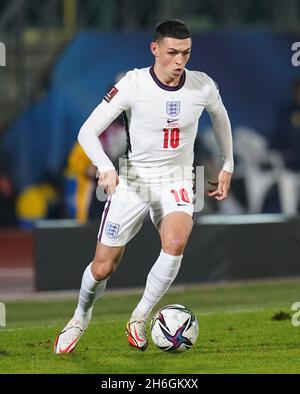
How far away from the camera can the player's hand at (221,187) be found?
962cm

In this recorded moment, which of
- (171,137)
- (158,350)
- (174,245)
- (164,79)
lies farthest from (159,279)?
(164,79)

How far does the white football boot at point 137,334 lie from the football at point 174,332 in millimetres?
118

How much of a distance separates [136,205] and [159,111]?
0.76 metres

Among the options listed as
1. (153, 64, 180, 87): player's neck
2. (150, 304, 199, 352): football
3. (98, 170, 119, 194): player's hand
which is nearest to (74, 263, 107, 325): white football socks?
(150, 304, 199, 352): football

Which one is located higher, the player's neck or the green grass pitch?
the player's neck

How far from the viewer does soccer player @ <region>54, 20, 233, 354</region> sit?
9.38 m

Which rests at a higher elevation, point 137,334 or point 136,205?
point 136,205

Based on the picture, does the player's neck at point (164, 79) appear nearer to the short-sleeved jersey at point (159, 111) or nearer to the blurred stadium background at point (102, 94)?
the short-sleeved jersey at point (159, 111)

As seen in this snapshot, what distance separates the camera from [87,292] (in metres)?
9.66

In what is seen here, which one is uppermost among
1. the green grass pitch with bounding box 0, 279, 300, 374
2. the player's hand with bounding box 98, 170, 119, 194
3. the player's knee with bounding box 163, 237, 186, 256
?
the player's hand with bounding box 98, 170, 119, 194

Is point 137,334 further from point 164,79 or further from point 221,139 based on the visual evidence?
point 164,79

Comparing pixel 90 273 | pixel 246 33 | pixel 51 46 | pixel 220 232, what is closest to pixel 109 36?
pixel 51 46

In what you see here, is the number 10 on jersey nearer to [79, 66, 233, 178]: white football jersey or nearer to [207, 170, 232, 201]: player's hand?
[79, 66, 233, 178]: white football jersey
